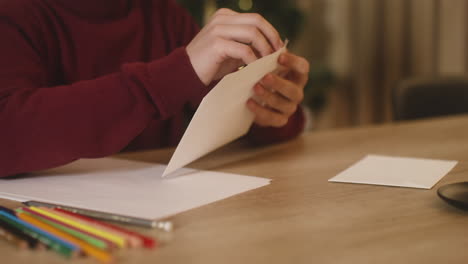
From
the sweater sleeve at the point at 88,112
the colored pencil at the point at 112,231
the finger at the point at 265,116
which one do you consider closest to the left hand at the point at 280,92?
the finger at the point at 265,116

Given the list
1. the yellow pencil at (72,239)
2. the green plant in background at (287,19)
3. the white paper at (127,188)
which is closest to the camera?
the yellow pencil at (72,239)

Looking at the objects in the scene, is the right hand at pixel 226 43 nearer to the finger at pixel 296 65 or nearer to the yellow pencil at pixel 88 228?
the finger at pixel 296 65

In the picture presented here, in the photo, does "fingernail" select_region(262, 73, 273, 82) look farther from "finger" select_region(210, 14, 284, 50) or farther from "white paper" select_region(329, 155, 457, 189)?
"white paper" select_region(329, 155, 457, 189)

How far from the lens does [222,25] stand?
0.81m

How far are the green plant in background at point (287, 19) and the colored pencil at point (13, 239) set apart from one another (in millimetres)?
2007

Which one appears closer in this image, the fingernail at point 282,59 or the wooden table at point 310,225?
the wooden table at point 310,225

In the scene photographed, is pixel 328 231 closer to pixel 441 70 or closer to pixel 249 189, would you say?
pixel 249 189

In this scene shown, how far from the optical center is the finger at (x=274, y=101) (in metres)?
0.90

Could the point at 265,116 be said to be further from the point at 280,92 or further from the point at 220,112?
the point at 220,112

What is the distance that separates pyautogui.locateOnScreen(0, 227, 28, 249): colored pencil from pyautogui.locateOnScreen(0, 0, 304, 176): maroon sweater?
24 cm

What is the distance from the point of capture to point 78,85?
80 cm

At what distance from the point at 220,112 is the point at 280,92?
0.54ft

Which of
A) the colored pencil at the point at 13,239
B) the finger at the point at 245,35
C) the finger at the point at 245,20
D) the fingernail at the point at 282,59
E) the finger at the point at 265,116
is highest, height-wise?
the finger at the point at 245,20

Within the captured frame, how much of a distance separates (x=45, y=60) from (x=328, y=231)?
25.9 inches
